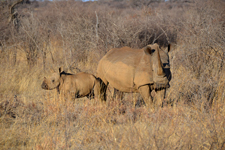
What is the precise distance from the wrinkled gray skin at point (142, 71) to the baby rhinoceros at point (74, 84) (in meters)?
0.45

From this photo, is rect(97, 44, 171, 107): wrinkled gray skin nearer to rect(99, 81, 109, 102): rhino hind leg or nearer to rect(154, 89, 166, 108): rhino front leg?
rect(154, 89, 166, 108): rhino front leg

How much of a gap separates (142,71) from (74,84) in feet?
5.94

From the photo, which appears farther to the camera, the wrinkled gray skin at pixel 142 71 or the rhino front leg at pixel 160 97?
the rhino front leg at pixel 160 97

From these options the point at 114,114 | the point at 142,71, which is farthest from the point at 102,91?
the point at 142,71

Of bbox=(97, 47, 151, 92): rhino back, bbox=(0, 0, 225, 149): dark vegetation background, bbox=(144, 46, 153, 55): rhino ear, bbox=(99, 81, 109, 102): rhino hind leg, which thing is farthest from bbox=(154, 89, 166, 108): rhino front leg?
bbox=(99, 81, 109, 102): rhino hind leg

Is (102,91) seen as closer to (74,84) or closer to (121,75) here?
(74,84)

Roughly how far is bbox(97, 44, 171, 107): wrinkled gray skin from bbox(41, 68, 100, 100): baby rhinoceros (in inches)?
17.8

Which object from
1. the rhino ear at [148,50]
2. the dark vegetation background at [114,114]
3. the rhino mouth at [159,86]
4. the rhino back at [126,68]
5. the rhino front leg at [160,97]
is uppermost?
the rhino ear at [148,50]

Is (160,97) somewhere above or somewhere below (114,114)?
above

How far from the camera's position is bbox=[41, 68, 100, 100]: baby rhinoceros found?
544 centimetres

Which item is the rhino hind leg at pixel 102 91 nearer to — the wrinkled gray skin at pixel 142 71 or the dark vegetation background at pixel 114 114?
the dark vegetation background at pixel 114 114

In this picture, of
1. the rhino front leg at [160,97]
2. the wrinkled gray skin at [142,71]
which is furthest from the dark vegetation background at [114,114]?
the wrinkled gray skin at [142,71]

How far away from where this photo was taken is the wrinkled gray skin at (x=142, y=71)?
4.20 m

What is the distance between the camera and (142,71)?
14.2 feet
